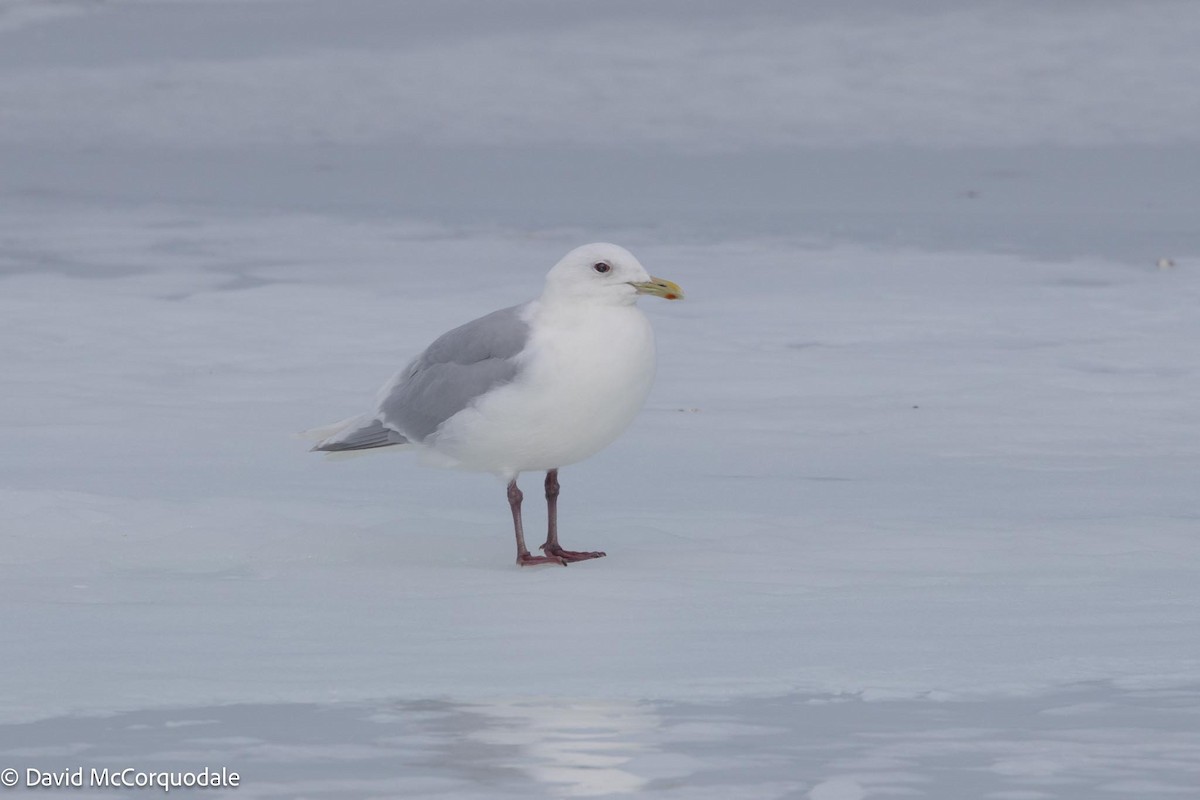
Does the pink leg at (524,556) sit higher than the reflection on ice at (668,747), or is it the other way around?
the pink leg at (524,556)

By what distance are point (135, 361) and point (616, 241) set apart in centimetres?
451

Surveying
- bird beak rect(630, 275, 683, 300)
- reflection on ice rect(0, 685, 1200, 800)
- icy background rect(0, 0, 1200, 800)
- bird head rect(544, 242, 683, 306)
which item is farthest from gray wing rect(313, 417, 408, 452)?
Answer: reflection on ice rect(0, 685, 1200, 800)

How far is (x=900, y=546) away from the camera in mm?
5762

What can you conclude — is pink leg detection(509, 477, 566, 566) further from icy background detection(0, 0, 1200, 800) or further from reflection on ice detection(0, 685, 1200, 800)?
reflection on ice detection(0, 685, 1200, 800)

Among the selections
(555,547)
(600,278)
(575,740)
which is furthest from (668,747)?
(600,278)

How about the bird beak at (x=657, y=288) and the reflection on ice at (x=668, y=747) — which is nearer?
the reflection on ice at (x=668, y=747)

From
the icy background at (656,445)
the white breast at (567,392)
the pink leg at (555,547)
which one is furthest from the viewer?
the pink leg at (555,547)

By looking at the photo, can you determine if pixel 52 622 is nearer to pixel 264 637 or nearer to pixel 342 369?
pixel 264 637

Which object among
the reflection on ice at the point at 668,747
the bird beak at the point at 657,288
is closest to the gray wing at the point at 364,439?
the bird beak at the point at 657,288

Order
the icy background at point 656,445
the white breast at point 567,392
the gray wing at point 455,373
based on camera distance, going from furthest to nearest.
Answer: the gray wing at point 455,373
the white breast at point 567,392
the icy background at point 656,445

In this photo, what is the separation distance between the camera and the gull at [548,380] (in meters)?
5.52

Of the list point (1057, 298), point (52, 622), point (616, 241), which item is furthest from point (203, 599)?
point (616, 241)

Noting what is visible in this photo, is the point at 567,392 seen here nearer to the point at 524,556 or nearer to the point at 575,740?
the point at 524,556

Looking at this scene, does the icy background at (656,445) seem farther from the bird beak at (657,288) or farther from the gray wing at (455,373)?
the bird beak at (657,288)
